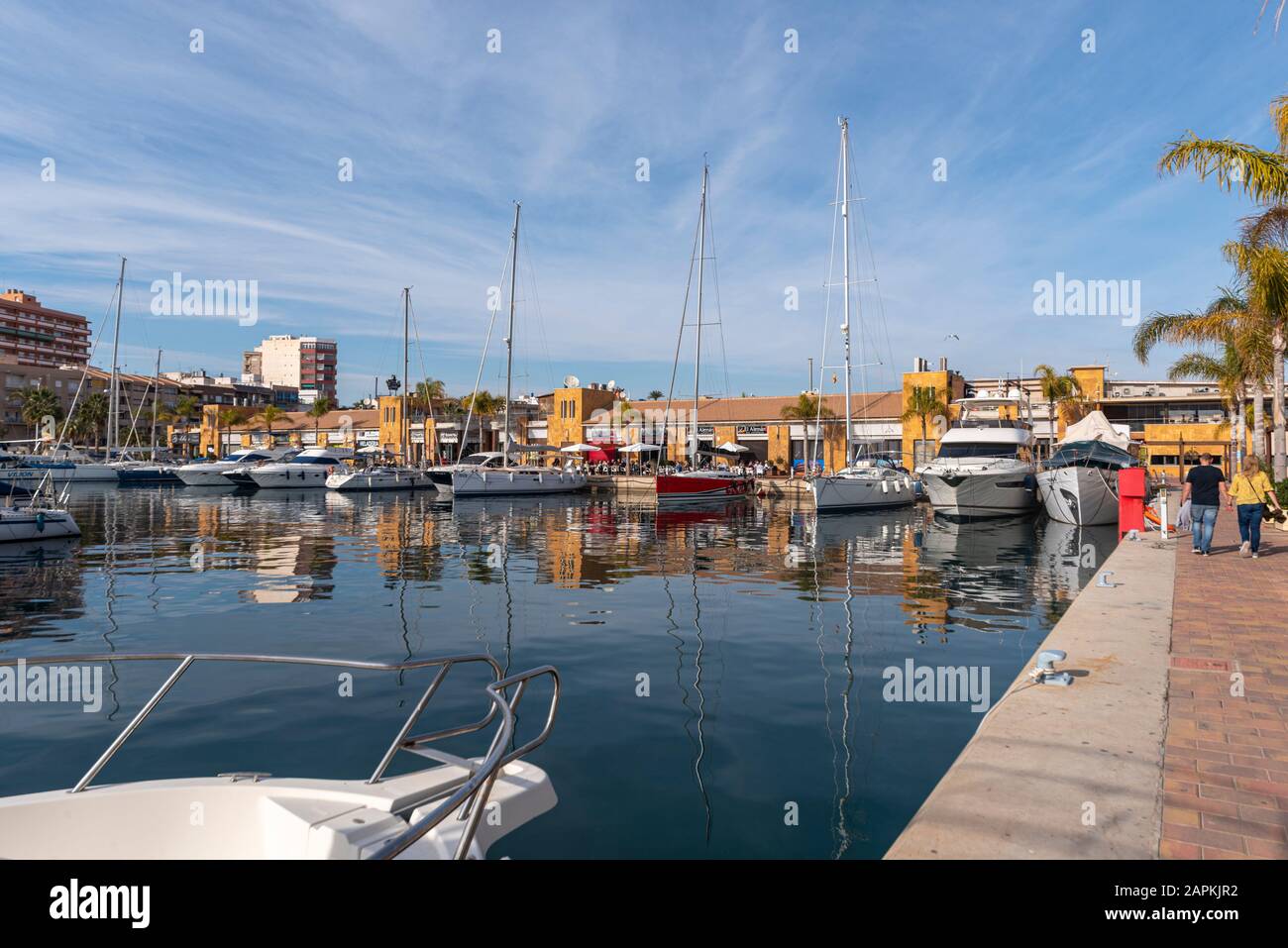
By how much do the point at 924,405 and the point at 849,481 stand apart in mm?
26996

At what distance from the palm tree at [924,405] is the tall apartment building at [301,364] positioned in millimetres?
136678

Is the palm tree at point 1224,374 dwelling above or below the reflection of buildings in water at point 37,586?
above

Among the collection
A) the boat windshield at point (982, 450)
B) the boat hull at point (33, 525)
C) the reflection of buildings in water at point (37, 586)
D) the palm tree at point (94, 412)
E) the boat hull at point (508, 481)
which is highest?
the palm tree at point (94, 412)

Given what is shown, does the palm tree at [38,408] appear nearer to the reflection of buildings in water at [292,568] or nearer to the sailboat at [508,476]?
the sailboat at [508,476]

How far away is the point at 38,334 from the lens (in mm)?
126688

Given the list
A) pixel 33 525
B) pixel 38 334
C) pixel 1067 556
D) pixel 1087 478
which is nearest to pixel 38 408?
pixel 38 334

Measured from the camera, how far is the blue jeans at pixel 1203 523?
48.4 ft

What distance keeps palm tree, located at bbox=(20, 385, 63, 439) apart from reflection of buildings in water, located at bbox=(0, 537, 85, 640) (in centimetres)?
8462

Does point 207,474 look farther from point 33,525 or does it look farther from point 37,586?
point 37,586

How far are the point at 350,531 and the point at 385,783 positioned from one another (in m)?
25.4

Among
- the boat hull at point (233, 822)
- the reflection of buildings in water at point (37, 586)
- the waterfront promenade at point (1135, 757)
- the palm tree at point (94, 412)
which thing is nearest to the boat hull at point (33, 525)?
the reflection of buildings in water at point (37, 586)
